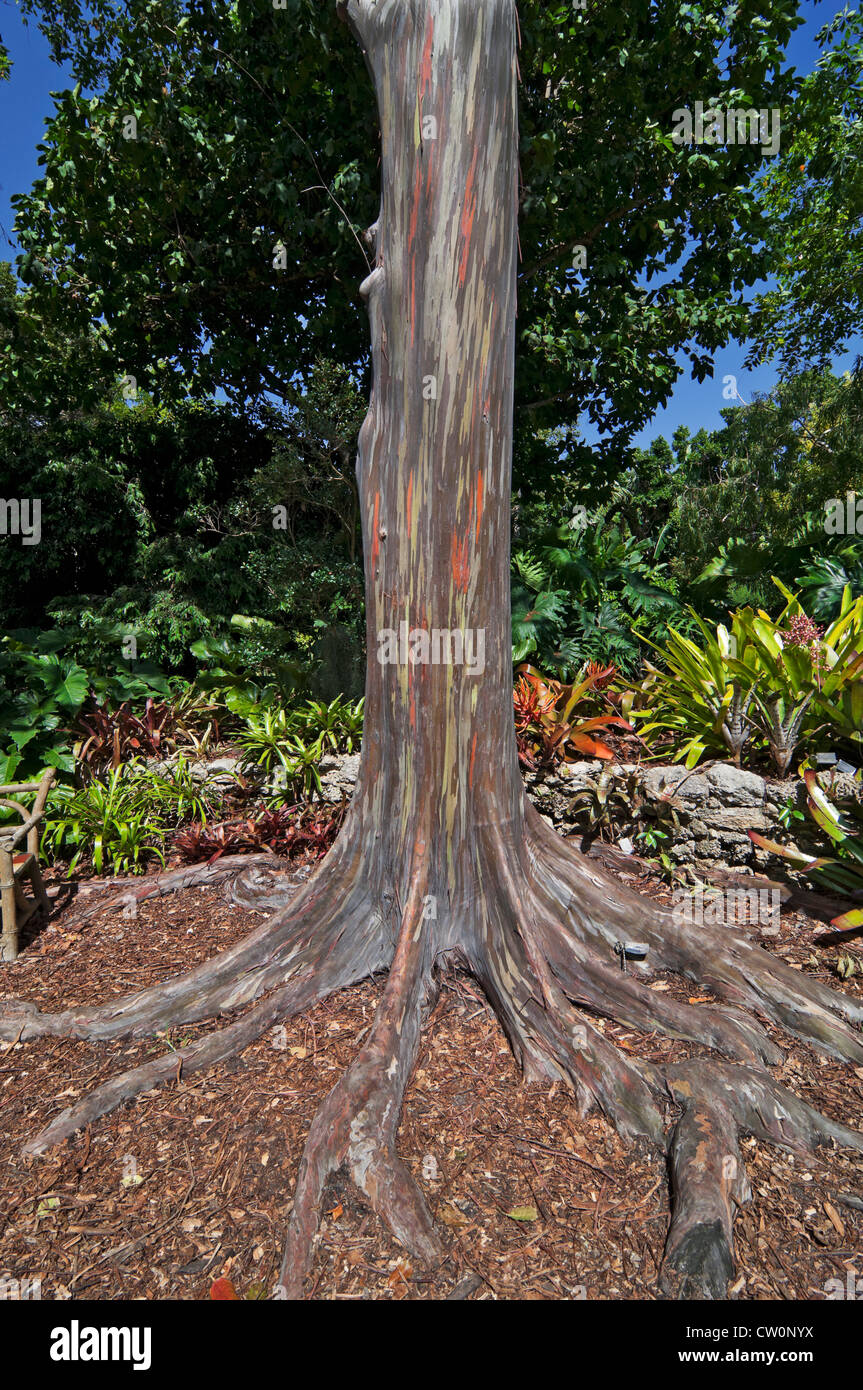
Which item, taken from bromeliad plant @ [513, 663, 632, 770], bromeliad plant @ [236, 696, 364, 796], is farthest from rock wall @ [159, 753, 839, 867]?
bromeliad plant @ [236, 696, 364, 796]

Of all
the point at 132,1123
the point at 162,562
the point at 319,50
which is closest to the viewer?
the point at 132,1123

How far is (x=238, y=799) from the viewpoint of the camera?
495cm

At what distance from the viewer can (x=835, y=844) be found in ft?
11.4

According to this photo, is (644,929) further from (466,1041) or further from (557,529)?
(557,529)

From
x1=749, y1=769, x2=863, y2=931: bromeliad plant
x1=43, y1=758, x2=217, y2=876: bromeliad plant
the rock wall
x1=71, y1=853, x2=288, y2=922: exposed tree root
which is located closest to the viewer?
x1=749, y1=769, x2=863, y2=931: bromeliad plant

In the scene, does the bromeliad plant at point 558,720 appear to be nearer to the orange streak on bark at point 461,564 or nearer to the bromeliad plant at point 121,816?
the orange streak on bark at point 461,564

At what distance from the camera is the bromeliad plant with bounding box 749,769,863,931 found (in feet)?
10.9

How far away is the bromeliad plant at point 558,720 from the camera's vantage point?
4441mm

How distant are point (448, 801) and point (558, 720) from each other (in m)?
2.10

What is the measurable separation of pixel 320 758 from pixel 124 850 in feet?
4.54

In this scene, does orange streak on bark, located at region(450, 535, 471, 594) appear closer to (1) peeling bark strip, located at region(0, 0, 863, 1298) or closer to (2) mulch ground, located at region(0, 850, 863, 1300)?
(1) peeling bark strip, located at region(0, 0, 863, 1298)

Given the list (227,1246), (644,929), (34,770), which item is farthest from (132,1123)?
(34,770)

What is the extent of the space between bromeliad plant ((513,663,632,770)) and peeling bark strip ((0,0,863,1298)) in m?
1.56

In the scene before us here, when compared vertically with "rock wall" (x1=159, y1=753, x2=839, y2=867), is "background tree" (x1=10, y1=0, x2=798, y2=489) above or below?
above
